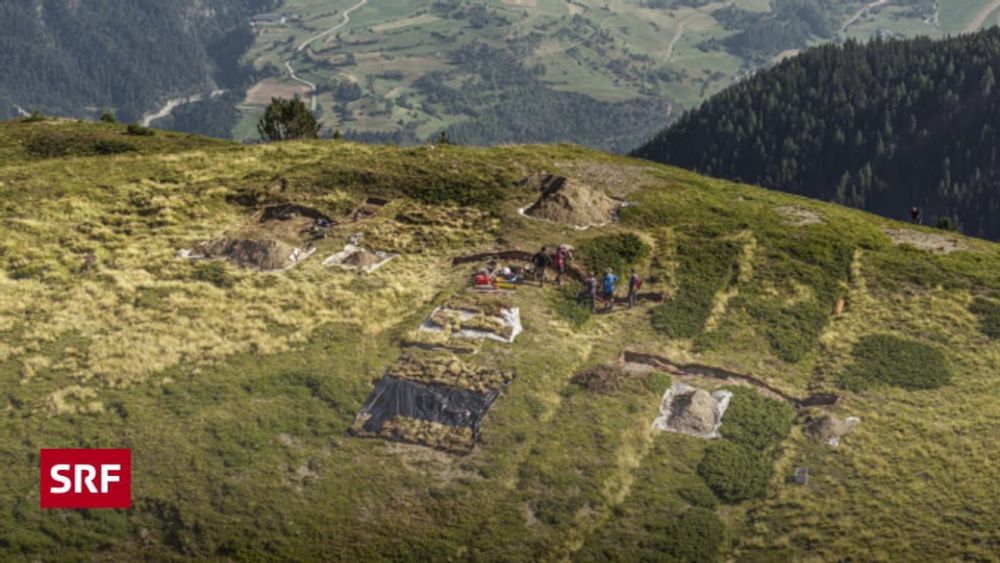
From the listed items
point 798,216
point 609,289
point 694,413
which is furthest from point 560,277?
point 798,216

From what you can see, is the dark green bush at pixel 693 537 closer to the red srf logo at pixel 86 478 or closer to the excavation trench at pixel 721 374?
the excavation trench at pixel 721 374

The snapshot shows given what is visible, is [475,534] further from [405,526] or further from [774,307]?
[774,307]

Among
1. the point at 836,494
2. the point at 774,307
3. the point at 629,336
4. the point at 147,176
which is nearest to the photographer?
the point at 836,494

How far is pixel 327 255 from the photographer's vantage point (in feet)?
206

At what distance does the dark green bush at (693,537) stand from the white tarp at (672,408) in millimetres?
5992

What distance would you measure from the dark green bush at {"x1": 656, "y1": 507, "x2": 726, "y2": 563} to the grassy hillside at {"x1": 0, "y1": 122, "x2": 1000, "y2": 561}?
4.8 inches

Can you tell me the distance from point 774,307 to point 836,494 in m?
18.9

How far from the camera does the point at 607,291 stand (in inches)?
2197

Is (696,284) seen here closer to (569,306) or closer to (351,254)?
(569,306)

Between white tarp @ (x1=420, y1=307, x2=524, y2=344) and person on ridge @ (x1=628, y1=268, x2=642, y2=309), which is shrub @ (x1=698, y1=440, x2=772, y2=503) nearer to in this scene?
white tarp @ (x1=420, y1=307, x2=524, y2=344)

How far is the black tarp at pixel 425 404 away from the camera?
44.0m

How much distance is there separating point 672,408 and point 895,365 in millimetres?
14985

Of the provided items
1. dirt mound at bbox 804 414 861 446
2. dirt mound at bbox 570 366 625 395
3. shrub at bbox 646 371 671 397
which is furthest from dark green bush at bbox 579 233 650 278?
dirt mound at bbox 804 414 861 446

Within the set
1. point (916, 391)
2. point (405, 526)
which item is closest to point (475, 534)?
point (405, 526)
